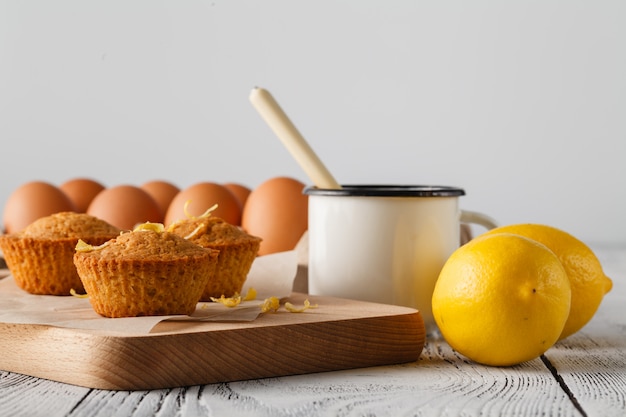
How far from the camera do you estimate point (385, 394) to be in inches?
45.4

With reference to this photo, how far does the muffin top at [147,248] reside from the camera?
136cm

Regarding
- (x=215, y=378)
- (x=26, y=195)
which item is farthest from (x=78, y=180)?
(x=215, y=378)

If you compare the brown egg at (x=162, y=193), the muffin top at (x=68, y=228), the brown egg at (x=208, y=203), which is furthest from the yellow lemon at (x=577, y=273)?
the brown egg at (x=162, y=193)

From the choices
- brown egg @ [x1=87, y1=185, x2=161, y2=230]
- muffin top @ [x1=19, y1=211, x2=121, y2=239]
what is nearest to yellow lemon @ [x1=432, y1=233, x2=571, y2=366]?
muffin top @ [x1=19, y1=211, x2=121, y2=239]

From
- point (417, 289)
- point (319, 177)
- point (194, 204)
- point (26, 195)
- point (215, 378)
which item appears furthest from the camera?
point (26, 195)

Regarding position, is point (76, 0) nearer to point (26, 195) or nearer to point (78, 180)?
point (78, 180)

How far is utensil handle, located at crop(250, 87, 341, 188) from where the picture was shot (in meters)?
1.69

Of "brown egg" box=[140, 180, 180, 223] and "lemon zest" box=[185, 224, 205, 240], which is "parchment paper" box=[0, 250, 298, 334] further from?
"brown egg" box=[140, 180, 180, 223]

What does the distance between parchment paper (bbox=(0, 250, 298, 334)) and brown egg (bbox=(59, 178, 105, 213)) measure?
0.97 meters

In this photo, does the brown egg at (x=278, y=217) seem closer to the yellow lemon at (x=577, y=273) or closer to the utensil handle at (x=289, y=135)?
the utensil handle at (x=289, y=135)

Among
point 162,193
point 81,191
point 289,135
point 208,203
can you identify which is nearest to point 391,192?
point 289,135

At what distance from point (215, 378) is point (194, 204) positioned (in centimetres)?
120

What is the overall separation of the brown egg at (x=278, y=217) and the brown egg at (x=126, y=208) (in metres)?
0.36

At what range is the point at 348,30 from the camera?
4.33m
